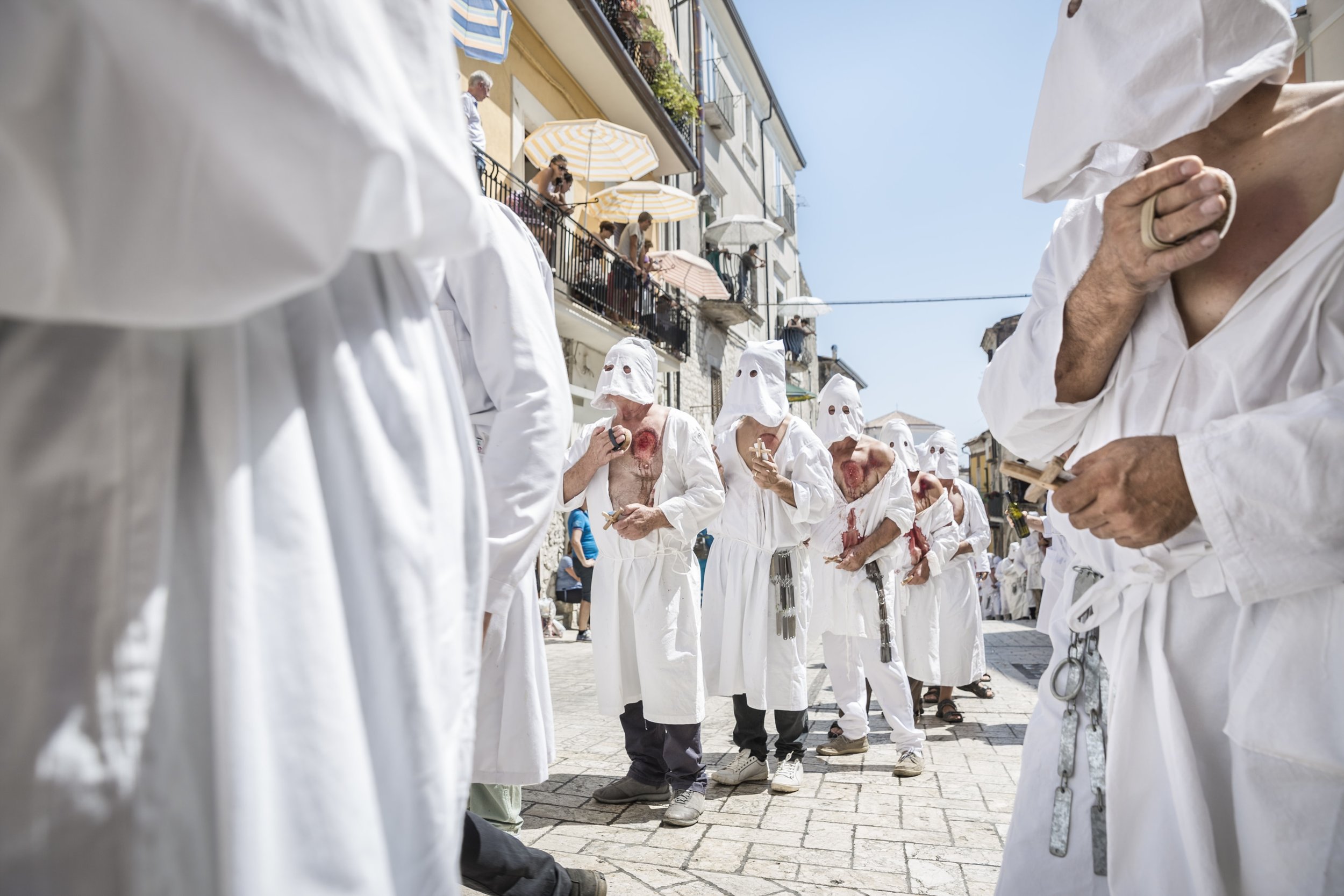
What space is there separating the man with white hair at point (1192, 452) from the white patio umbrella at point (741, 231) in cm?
2073

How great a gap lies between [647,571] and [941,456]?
19.0 feet

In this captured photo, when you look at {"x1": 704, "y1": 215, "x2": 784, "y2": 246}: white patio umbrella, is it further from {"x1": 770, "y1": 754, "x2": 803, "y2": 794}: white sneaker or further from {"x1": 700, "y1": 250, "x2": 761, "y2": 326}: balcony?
{"x1": 770, "y1": 754, "x2": 803, "y2": 794}: white sneaker

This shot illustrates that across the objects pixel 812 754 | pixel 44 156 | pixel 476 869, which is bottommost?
pixel 812 754

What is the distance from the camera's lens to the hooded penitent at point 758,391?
5.54m

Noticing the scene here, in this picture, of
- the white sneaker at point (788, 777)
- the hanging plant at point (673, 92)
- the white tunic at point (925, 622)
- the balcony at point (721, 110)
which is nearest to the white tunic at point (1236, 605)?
the white sneaker at point (788, 777)

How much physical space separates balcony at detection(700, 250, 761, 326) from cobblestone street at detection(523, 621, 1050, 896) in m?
17.0

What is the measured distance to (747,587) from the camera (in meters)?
5.42

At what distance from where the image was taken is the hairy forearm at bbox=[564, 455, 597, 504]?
4711mm

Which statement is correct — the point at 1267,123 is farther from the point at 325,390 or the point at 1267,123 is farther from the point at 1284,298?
the point at 325,390

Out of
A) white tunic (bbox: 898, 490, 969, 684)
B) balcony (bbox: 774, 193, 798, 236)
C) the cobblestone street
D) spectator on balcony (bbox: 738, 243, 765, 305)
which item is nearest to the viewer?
the cobblestone street

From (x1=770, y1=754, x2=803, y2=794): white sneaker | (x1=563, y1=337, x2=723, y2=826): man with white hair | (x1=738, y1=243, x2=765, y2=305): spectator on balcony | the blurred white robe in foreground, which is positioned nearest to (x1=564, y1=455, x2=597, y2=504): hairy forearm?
(x1=563, y1=337, x2=723, y2=826): man with white hair

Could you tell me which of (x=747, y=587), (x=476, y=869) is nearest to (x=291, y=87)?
(x=476, y=869)

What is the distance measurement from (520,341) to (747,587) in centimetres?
382

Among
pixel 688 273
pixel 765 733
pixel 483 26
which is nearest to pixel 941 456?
pixel 765 733
